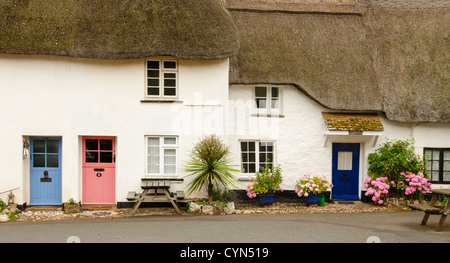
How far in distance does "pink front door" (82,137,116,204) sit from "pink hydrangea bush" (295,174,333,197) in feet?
19.4

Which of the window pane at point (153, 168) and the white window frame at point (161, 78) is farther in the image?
the window pane at point (153, 168)

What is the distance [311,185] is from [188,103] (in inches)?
184

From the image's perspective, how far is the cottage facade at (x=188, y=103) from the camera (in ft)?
41.3

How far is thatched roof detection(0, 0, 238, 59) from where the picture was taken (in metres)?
12.3

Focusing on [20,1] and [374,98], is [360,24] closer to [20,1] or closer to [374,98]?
[374,98]

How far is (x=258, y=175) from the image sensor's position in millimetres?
13547

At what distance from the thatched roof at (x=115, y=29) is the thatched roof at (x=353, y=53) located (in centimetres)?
160

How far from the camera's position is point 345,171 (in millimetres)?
14430

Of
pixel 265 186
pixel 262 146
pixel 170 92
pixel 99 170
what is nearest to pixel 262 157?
pixel 262 146

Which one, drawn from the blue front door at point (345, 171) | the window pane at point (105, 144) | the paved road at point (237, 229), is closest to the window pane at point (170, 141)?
the window pane at point (105, 144)

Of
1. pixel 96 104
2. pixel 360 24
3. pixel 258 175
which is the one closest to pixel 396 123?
pixel 360 24

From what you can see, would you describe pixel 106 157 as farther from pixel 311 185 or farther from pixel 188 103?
pixel 311 185

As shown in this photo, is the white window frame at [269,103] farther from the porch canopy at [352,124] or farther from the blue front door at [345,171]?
the blue front door at [345,171]

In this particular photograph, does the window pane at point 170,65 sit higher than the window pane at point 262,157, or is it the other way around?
the window pane at point 170,65
